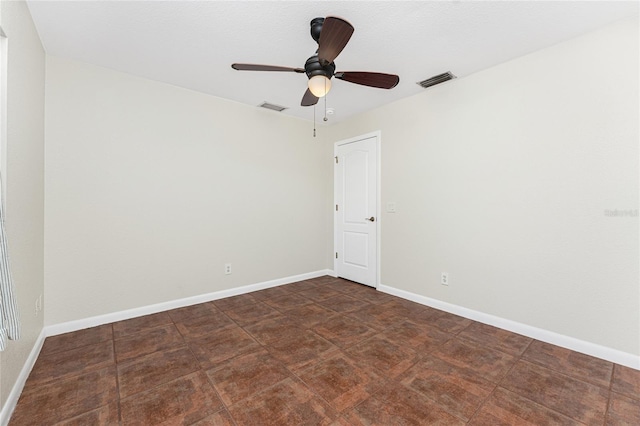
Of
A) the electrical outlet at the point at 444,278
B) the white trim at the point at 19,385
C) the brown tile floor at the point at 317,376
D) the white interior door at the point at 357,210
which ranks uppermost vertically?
the white interior door at the point at 357,210

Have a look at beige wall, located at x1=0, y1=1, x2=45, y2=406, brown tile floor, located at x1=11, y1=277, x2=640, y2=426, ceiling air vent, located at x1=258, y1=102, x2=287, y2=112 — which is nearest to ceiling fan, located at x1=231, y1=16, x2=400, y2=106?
beige wall, located at x1=0, y1=1, x2=45, y2=406

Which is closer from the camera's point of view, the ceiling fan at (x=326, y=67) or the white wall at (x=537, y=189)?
the ceiling fan at (x=326, y=67)

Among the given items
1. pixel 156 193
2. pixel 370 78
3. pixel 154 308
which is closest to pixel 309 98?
pixel 370 78

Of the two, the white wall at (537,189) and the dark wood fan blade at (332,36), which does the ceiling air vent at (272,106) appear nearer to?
the white wall at (537,189)

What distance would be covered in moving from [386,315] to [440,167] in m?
1.82

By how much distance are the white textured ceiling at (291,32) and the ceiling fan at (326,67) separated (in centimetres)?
35

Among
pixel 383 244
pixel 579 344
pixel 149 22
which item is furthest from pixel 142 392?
pixel 579 344

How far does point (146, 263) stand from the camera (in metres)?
3.08

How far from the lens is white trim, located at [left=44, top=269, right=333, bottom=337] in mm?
2643

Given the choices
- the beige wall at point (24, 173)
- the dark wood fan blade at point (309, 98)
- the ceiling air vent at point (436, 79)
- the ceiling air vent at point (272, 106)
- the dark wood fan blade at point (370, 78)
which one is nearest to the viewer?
the beige wall at point (24, 173)

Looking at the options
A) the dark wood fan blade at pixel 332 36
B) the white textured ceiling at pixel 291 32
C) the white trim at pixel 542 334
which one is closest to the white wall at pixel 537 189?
the white trim at pixel 542 334

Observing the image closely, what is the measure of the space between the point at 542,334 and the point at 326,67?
116 inches

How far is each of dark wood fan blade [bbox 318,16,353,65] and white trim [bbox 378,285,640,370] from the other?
284cm

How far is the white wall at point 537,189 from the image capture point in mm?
2143
